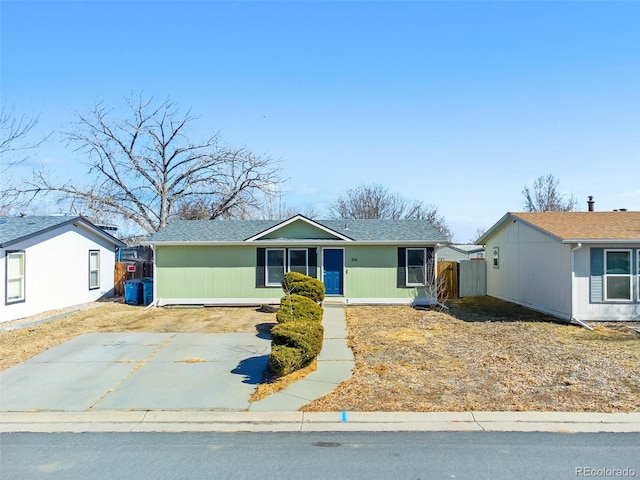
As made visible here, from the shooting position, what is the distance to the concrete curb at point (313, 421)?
19.3 feet

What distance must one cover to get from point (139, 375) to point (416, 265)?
11600mm

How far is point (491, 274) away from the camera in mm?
20766

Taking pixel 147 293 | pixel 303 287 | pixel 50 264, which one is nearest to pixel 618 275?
pixel 303 287

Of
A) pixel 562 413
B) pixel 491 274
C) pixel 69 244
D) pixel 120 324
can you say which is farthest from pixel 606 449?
pixel 69 244

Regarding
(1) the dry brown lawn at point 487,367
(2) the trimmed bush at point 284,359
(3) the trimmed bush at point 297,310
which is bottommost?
(1) the dry brown lawn at point 487,367

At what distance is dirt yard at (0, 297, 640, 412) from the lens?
22.5 feet

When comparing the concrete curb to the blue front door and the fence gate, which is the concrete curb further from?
the fence gate

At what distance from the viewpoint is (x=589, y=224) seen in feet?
49.3

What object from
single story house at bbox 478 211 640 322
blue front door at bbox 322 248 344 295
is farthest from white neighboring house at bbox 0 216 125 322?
single story house at bbox 478 211 640 322

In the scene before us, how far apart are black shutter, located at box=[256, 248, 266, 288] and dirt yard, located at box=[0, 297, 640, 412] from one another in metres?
1.26

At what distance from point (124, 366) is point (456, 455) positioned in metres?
6.48

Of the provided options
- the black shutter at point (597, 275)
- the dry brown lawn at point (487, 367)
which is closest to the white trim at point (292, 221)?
the dry brown lawn at point (487, 367)

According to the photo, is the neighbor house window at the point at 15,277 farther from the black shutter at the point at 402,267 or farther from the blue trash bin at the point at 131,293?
the black shutter at the point at 402,267

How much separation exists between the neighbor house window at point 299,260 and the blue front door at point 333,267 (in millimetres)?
690
